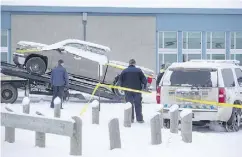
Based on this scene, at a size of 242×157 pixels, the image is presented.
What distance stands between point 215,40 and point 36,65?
15377mm

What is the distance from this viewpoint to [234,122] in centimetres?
1203

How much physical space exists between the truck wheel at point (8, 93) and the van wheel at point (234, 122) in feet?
27.9

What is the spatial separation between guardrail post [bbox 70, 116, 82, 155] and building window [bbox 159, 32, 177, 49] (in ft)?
77.5

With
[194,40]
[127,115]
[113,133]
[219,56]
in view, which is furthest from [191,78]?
[219,56]

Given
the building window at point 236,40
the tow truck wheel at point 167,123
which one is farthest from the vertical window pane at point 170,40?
the tow truck wheel at point 167,123

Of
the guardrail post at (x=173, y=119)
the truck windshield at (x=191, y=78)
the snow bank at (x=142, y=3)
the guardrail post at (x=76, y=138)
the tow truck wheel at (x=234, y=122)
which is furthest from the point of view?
the snow bank at (x=142, y=3)

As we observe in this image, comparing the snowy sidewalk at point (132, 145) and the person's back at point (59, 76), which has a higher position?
the person's back at point (59, 76)

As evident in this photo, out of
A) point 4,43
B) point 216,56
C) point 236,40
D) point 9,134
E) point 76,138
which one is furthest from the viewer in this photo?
point 216,56

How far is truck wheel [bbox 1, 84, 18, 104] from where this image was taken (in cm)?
1752

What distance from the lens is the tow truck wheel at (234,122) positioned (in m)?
12.0

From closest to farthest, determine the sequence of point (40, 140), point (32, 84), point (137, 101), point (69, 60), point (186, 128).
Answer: point (40, 140) < point (186, 128) < point (137, 101) < point (32, 84) < point (69, 60)

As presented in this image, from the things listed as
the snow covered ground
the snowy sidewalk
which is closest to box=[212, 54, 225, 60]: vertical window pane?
the snow covered ground

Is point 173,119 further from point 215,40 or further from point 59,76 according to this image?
point 215,40

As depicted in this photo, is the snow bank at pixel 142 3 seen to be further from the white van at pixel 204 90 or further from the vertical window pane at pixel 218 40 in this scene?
the white van at pixel 204 90
